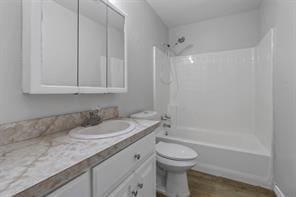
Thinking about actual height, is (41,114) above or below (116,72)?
below

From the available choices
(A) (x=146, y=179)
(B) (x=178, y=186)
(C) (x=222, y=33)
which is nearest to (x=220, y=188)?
(B) (x=178, y=186)

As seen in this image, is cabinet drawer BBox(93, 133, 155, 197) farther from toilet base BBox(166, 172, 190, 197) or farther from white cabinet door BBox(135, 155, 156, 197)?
toilet base BBox(166, 172, 190, 197)

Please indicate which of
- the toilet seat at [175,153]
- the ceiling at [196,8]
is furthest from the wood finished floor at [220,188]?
the ceiling at [196,8]

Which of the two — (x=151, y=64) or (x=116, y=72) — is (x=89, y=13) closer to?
(x=116, y=72)

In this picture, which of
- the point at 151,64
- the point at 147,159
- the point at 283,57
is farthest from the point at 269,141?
the point at 151,64

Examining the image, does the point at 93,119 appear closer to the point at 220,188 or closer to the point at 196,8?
the point at 220,188

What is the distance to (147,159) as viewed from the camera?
3.75ft

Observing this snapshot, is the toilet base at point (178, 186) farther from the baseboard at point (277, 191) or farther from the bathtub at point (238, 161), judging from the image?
the baseboard at point (277, 191)

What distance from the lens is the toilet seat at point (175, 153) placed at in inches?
58.4

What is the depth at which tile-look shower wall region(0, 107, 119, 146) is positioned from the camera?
2.43ft

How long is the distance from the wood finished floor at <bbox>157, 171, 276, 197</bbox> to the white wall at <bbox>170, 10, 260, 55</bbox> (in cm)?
201

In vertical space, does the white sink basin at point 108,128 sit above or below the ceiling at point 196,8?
below

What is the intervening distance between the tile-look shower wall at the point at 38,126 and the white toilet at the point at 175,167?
2.33 ft

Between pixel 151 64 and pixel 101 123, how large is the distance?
133 cm
